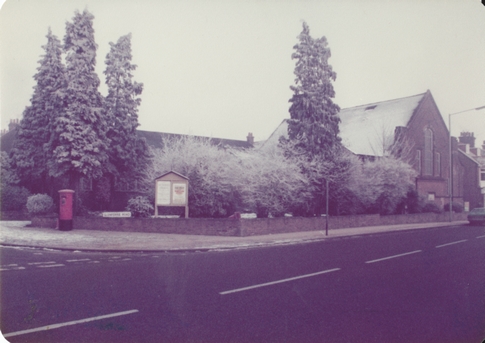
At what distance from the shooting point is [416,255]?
13070mm

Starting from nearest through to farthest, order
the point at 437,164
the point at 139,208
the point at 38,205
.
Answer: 1. the point at 139,208
2. the point at 38,205
3. the point at 437,164

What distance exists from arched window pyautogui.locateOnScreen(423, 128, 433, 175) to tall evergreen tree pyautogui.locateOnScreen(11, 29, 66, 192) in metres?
37.4

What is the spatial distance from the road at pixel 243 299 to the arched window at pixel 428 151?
3566 centimetres

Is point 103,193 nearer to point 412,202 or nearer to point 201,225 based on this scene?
point 201,225

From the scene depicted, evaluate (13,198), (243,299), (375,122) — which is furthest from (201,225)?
(375,122)

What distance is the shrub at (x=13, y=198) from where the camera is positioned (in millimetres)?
26072

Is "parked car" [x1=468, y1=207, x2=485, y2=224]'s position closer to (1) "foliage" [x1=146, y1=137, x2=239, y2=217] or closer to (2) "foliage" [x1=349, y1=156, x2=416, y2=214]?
(2) "foliage" [x1=349, y1=156, x2=416, y2=214]

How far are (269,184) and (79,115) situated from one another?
12.5m

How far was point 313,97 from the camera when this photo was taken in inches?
1026

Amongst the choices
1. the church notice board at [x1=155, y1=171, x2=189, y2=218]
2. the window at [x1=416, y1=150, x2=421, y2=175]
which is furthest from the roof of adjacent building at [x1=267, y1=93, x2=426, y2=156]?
the church notice board at [x1=155, y1=171, x2=189, y2=218]

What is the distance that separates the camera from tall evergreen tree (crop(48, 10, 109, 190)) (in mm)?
24516

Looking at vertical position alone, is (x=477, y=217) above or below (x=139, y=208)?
below

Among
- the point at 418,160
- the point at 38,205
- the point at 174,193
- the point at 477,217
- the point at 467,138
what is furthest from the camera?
the point at 467,138

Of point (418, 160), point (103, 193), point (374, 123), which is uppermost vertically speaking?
point (374, 123)
